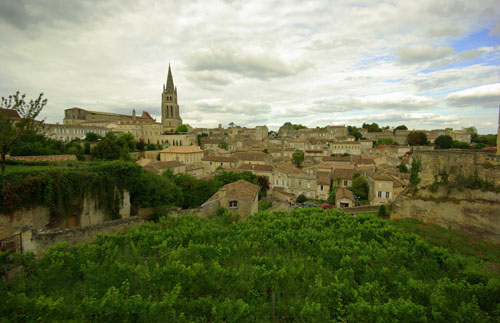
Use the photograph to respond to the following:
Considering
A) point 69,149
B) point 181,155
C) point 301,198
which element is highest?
point 69,149

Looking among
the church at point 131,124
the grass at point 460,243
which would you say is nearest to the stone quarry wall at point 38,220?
the grass at point 460,243

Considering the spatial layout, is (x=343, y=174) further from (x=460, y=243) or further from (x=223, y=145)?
(x=223, y=145)

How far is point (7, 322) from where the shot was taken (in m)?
4.73

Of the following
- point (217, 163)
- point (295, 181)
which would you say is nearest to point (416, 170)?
point (295, 181)

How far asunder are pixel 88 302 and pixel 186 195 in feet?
69.3

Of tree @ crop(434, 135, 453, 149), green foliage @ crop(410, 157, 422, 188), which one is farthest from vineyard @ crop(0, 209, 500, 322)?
tree @ crop(434, 135, 453, 149)

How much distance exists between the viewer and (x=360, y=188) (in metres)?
35.2

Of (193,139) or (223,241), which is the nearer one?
(223,241)

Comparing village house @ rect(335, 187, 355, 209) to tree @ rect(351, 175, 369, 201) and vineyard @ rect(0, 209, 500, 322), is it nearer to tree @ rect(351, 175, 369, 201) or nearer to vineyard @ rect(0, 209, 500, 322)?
tree @ rect(351, 175, 369, 201)

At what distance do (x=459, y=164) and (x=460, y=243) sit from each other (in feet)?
18.9

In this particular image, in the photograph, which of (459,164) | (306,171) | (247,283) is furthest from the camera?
(306,171)

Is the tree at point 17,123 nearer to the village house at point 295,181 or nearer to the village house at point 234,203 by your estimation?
the village house at point 234,203

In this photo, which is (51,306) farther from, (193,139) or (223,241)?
(193,139)

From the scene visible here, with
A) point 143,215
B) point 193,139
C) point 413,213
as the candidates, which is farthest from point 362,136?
point 143,215
